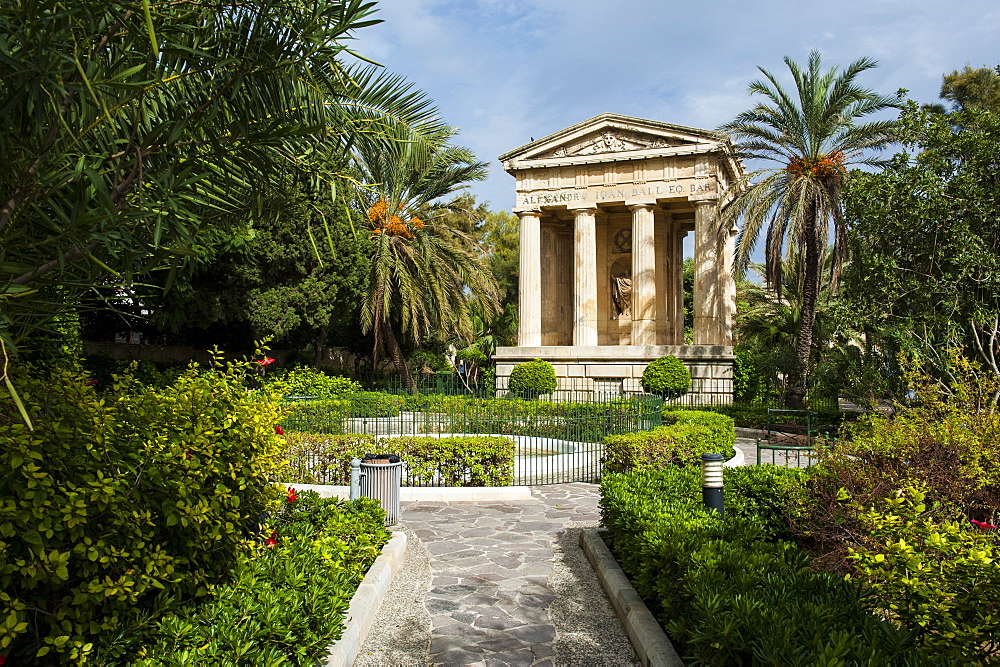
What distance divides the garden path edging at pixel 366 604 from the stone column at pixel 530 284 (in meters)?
21.0

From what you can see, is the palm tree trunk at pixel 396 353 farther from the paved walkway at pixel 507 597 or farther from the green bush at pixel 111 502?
the green bush at pixel 111 502

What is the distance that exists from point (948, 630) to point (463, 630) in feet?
10.5

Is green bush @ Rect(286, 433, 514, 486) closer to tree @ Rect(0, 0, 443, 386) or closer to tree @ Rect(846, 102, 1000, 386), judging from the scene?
tree @ Rect(0, 0, 443, 386)

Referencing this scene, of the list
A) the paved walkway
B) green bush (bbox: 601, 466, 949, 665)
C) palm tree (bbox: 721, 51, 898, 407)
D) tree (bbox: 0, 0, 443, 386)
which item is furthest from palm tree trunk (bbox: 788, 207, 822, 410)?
tree (bbox: 0, 0, 443, 386)

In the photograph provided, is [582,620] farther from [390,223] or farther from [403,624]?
[390,223]

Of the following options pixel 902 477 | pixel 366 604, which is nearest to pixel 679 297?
pixel 902 477

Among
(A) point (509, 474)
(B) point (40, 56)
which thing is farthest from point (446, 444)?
(B) point (40, 56)

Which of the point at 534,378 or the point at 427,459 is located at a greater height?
the point at 534,378

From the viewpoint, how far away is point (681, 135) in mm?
26156

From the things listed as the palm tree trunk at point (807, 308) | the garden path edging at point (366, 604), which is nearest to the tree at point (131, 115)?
the garden path edging at point (366, 604)

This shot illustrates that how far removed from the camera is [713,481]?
658cm

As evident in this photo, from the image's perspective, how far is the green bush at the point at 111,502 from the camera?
3.17 metres

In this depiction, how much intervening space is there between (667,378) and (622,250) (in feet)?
26.0

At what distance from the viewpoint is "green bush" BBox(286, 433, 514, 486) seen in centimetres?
1073
